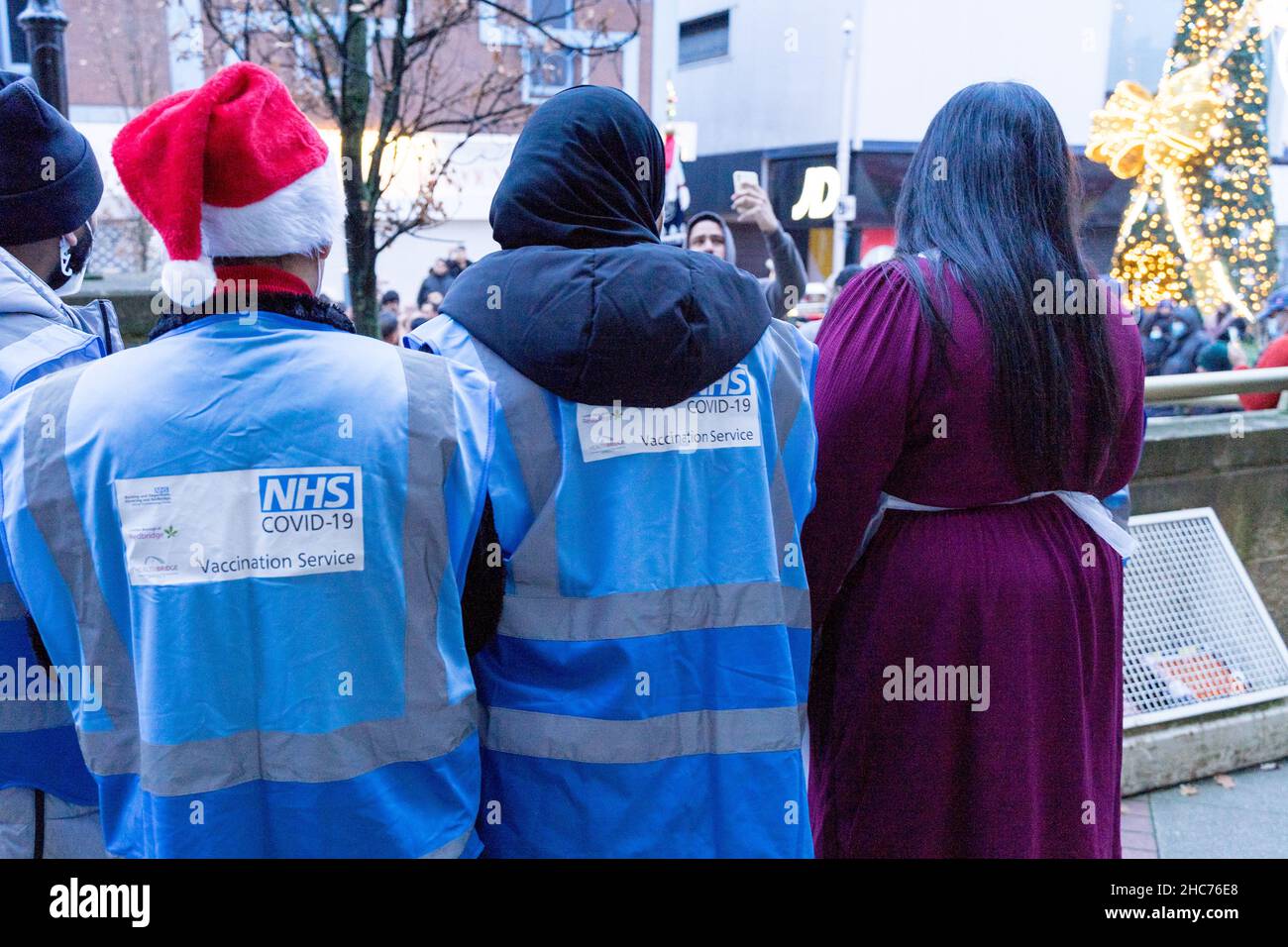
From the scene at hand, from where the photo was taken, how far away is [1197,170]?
15.3 m

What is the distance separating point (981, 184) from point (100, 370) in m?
→ 1.56

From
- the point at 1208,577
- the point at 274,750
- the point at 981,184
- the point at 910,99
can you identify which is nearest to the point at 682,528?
the point at 274,750

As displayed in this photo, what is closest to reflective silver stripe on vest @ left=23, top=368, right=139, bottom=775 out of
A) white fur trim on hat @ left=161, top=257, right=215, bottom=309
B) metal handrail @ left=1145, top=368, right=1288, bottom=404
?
white fur trim on hat @ left=161, top=257, right=215, bottom=309

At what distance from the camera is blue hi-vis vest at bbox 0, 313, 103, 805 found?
72.2 inches

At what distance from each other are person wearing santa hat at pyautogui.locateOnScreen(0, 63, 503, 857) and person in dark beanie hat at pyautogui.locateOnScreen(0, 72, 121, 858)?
16 cm

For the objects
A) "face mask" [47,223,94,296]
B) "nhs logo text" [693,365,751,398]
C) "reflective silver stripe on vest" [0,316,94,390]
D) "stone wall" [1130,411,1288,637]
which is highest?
"face mask" [47,223,94,296]

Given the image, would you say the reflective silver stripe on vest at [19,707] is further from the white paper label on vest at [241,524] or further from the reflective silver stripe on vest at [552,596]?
the reflective silver stripe on vest at [552,596]

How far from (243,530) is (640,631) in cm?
64

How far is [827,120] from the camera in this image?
22031 mm

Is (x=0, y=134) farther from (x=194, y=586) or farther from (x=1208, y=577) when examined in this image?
(x=1208, y=577)

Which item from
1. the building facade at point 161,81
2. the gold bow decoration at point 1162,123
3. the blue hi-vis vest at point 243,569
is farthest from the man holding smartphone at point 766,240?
the gold bow decoration at point 1162,123

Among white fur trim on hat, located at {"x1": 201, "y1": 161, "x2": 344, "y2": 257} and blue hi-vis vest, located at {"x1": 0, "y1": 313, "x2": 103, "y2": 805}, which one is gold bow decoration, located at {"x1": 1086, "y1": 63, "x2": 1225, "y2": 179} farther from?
blue hi-vis vest, located at {"x1": 0, "y1": 313, "x2": 103, "y2": 805}

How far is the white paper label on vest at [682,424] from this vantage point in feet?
6.16

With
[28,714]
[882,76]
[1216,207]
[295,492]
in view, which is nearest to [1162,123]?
[1216,207]
